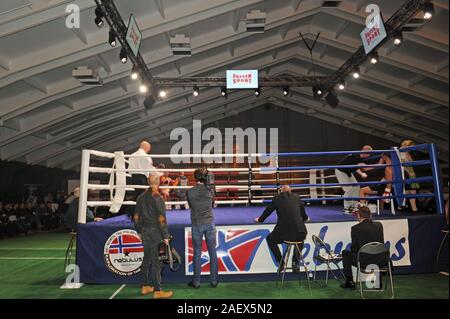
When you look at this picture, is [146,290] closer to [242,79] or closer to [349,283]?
[349,283]

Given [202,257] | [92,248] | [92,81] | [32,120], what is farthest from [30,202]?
[202,257]

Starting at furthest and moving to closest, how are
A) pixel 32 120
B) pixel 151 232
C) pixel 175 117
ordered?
pixel 175 117 → pixel 32 120 → pixel 151 232

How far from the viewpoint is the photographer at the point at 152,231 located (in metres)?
4.01

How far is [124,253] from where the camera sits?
14.9 ft

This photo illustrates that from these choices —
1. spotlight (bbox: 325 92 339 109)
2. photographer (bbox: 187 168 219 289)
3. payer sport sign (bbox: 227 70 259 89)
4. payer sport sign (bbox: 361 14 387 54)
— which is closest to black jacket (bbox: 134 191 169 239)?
photographer (bbox: 187 168 219 289)

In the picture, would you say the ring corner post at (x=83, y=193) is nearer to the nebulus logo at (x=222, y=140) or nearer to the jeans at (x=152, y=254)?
the jeans at (x=152, y=254)

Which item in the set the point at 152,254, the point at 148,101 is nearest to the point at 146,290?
the point at 152,254

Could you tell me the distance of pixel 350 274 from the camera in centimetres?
417

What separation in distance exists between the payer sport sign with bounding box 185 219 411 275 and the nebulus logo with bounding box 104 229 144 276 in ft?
2.28

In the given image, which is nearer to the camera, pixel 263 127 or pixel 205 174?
pixel 205 174

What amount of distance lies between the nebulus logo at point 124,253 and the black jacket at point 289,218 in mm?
1943

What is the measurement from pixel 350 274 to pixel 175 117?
497 inches

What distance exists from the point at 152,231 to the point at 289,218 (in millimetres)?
1765
